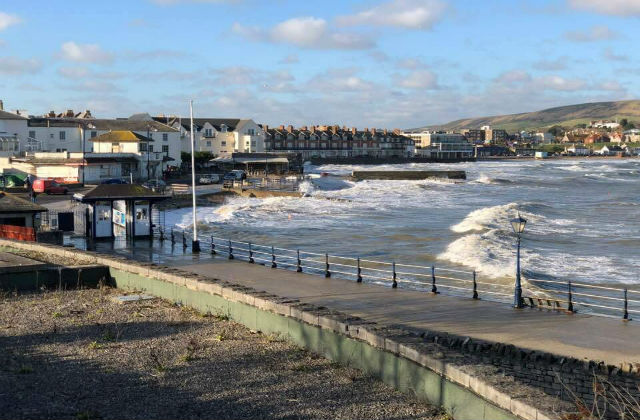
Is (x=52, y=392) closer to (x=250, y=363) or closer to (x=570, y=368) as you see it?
(x=250, y=363)

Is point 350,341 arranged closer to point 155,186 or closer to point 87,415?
point 87,415

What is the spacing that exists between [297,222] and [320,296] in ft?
81.4

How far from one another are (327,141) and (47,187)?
139039 millimetres

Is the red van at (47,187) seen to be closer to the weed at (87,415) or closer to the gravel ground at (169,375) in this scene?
the gravel ground at (169,375)

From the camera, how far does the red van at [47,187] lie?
49.3 m

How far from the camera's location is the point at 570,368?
1266cm

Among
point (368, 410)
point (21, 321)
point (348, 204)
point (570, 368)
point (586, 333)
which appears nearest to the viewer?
point (368, 410)

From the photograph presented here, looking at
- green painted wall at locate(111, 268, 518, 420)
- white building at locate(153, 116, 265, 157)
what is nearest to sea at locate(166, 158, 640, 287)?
green painted wall at locate(111, 268, 518, 420)

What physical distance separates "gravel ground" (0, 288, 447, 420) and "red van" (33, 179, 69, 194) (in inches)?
1471

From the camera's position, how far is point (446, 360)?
29.8 feet

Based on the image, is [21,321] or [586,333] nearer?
[21,321]

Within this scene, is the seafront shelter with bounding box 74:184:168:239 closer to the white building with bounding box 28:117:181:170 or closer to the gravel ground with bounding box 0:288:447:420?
the gravel ground with bounding box 0:288:447:420

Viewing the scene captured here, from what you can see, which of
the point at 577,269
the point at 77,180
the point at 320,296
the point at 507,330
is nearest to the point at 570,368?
the point at 507,330

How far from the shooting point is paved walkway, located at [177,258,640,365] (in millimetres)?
13898
